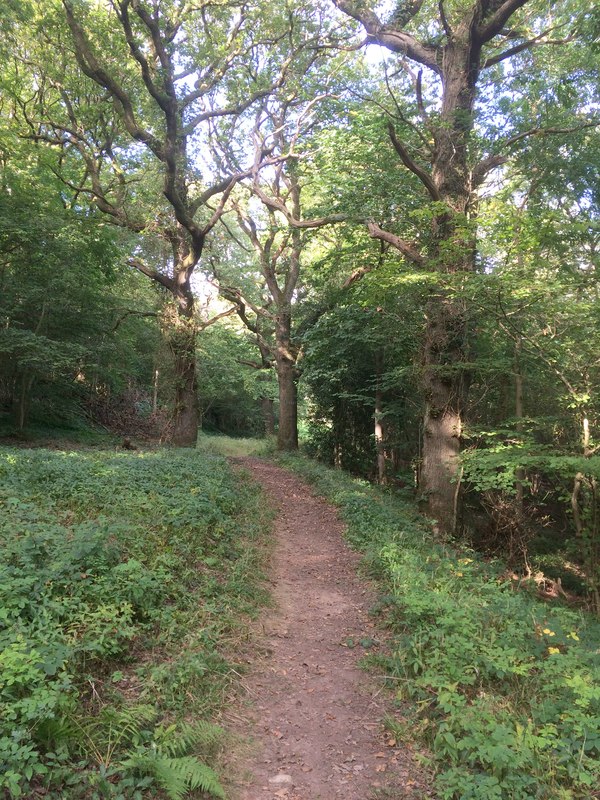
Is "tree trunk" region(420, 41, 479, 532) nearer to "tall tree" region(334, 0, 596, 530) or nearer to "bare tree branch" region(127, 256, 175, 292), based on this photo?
"tall tree" region(334, 0, 596, 530)

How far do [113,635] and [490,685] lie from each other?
3.01m

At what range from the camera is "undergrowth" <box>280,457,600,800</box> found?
3.05 metres

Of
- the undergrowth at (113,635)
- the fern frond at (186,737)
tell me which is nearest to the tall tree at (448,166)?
the undergrowth at (113,635)

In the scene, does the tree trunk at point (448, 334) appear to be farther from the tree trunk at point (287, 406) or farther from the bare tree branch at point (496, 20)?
the tree trunk at point (287, 406)

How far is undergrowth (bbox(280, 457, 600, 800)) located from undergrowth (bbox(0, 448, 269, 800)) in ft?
5.07

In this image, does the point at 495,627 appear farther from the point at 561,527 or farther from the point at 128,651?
the point at 561,527

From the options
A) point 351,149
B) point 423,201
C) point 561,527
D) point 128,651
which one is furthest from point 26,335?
point 561,527

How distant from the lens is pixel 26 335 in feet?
42.2

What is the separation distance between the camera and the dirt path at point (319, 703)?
3.27 meters

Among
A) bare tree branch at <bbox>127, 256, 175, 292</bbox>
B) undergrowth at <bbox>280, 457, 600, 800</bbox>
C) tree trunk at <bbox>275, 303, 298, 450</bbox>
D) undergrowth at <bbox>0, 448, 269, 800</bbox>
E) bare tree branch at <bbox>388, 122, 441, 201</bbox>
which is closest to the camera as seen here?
undergrowth at <bbox>0, 448, 269, 800</bbox>

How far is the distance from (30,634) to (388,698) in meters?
2.88

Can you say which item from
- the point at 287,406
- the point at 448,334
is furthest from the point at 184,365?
the point at 448,334

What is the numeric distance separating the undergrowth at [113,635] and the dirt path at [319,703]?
37 cm

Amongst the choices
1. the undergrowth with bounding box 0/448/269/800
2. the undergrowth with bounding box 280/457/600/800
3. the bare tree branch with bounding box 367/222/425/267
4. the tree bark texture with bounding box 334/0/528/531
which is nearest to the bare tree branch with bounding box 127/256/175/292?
the bare tree branch with bounding box 367/222/425/267
